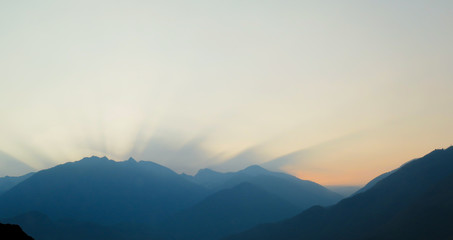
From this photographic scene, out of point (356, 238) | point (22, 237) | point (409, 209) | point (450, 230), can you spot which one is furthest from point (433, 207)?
point (22, 237)

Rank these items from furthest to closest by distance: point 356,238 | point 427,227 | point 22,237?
point 356,238 < point 427,227 < point 22,237

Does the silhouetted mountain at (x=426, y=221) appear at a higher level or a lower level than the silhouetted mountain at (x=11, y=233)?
lower

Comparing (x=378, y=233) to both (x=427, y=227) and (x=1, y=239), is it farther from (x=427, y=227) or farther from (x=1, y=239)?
(x=1, y=239)

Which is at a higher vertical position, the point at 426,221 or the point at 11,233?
the point at 11,233

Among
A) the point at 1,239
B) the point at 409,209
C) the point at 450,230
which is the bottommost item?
the point at 450,230

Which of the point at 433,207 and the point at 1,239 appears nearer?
the point at 1,239

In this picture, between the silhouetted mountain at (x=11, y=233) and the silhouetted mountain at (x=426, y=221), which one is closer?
the silhouetted mountain at (x=11, y=233)

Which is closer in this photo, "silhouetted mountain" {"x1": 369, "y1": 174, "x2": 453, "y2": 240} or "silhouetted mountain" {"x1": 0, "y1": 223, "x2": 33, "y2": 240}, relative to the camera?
"silhouetted mountain" {"x1": 0, "y1": 223, "x2": 33, "y2": 240}

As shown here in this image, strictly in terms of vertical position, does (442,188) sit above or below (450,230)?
above

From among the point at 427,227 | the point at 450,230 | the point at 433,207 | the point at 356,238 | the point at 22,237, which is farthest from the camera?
the point at 356,238

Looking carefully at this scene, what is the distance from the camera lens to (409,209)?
19938cm

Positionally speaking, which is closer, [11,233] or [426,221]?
[11,233]

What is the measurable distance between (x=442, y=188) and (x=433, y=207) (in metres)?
20.3

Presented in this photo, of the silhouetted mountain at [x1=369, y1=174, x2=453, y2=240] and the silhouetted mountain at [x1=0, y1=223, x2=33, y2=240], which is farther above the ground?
the silhouetted mountain at [x1=0, y1=223, x2=33, y2=240]
